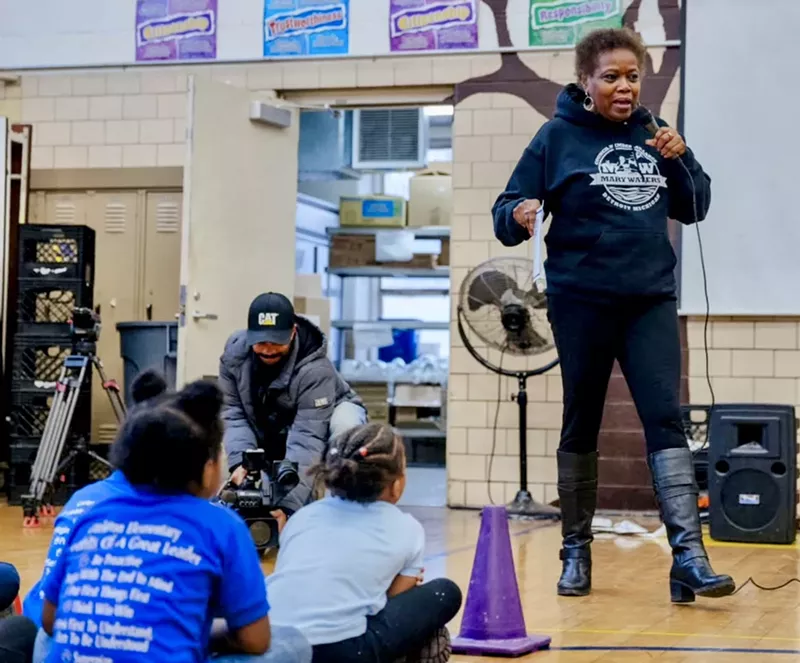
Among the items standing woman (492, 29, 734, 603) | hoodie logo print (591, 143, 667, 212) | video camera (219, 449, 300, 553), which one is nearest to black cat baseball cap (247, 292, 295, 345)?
video camera (219, 449, 300, 553)

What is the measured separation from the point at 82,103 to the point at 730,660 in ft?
20.1

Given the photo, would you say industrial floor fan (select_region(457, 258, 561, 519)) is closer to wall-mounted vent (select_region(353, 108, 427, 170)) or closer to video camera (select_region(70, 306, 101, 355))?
video camera (select_region(70, 306, 101, 355))

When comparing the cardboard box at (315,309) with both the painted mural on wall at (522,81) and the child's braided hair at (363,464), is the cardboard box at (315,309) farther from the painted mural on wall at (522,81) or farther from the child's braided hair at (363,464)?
the child's braided hair at (363,464)

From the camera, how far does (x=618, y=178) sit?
13.5ft

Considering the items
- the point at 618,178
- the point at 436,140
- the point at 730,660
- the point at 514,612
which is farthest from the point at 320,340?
the point at 436,140

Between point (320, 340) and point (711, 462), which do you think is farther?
point (711, 462)

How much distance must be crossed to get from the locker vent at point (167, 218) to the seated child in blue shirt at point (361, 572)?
557 cm

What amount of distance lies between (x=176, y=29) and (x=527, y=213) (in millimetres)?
4789

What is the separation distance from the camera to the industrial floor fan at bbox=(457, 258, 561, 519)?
7230 millimetres

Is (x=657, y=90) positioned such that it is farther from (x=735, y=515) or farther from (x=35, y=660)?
(x=35, y=660)

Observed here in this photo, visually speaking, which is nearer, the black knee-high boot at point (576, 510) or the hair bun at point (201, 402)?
the hair bun at point (201, 402)

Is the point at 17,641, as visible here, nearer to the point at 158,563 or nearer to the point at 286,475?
the point at 158,563

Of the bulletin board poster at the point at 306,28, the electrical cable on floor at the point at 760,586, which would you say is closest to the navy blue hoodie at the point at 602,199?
the electrical cable on floor at the point at 760,586

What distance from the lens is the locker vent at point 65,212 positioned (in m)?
8.55
